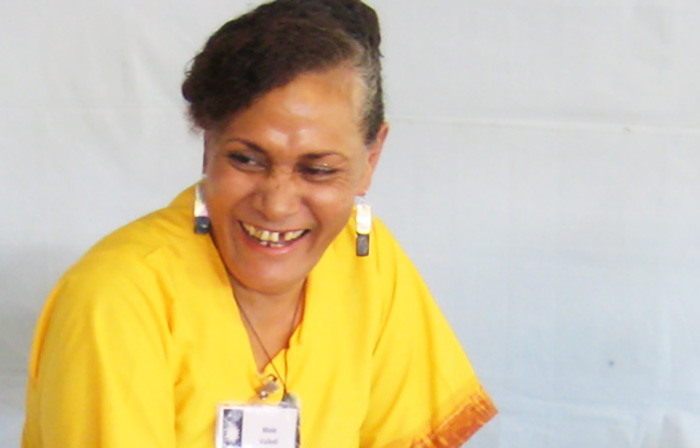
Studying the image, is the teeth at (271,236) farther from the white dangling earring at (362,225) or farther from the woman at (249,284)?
the white dangling earring at (362,225)

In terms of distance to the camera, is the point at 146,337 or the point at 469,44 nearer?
the point at 146,337

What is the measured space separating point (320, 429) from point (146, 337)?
285mm

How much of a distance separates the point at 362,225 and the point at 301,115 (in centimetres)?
30

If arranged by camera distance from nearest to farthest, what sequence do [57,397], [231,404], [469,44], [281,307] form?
1. [57,397]
2. [231,404]
3. [281,307]
4. [469,44]

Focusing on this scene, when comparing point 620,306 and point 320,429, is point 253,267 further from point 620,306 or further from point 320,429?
point 620,306

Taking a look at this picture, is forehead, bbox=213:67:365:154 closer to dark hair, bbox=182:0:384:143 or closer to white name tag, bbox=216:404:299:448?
dark hair, bbox=182:0:384:143

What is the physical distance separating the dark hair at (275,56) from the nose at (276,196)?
87 mm

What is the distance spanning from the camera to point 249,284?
121 centimetres

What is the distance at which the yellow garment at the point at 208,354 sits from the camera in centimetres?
102

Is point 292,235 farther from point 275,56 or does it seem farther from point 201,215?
point 275,56

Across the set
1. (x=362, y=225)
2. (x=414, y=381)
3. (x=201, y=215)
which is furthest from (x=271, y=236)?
(x=414, y=381)

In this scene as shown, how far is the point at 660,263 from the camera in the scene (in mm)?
1973

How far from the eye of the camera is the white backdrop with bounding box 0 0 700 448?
1908 millimetres

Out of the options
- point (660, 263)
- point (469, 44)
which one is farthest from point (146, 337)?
point (660, 263)
